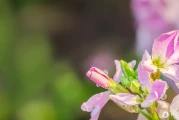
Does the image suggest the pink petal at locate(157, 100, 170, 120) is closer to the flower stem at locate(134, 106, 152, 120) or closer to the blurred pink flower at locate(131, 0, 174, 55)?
the flower stem at locate(134, 106, 152, 120)

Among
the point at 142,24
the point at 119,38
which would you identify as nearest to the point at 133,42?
the point at 119,38

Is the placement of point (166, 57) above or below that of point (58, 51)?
above

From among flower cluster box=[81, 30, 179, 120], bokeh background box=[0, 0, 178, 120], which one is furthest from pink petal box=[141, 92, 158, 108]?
bokeh background box=[0, 0, 178, 120]

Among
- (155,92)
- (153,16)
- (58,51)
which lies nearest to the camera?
(155,92)

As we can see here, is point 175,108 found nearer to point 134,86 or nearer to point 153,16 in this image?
point 134,86

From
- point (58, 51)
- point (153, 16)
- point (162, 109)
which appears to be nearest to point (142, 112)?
point (162, 109)

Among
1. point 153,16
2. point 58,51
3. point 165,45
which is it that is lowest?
point 58,51
